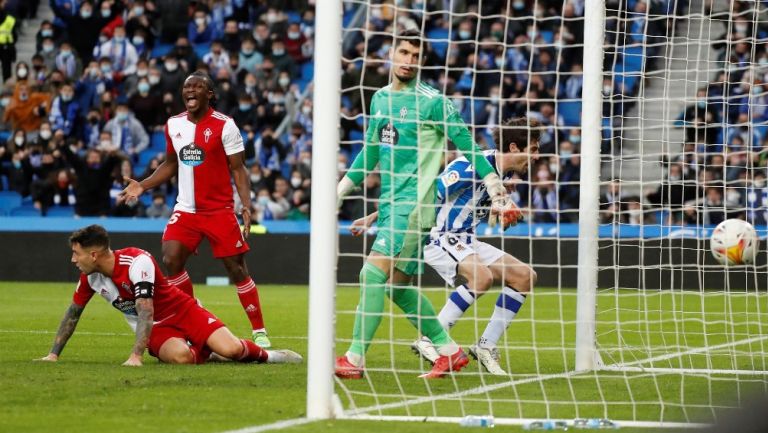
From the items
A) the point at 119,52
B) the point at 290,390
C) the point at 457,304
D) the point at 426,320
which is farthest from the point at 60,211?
the point at 290,390

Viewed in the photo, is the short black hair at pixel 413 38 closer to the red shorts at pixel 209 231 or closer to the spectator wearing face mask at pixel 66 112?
the red shorts at pixel 209 231

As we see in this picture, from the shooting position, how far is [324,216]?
5.57 metres

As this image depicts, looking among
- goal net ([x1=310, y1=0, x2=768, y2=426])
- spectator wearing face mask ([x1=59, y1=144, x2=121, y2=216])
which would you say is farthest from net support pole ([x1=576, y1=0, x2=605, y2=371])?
spectator wearing face mask ([x1=59, y1=144, x2=121, y2=216])

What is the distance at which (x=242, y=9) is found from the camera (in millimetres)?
23391

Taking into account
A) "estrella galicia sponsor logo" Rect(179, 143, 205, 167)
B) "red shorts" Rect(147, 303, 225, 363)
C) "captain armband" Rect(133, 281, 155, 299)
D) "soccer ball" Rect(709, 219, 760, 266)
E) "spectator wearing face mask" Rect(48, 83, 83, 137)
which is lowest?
"red shorts" Rect(147, 303, 225, 363)

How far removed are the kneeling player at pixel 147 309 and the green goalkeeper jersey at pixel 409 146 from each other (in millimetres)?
1609

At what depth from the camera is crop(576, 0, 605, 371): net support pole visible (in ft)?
25.6

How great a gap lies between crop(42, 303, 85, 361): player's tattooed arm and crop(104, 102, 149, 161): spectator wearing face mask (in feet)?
44.4

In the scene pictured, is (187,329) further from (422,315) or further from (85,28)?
(85,28)

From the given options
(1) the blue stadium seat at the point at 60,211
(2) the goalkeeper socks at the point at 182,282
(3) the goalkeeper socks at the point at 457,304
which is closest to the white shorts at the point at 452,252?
(3) the goalkeeper socks at the point at 457,304

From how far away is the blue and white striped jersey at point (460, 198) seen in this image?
7.85 m

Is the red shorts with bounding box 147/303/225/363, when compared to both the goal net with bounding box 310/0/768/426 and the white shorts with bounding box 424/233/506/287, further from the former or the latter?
the white shorts with bounding box 424/233/506/287

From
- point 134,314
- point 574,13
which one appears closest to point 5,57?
point 574,13

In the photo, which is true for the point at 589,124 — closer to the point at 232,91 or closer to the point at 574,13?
the point at 574,13
